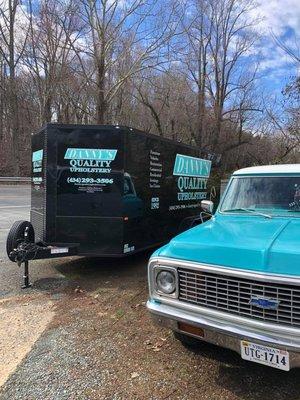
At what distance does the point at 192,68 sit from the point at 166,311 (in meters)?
38.1

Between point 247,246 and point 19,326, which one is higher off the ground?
point 247,246

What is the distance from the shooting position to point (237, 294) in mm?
3547

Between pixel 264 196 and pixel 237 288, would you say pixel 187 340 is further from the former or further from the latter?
pixel 264 196

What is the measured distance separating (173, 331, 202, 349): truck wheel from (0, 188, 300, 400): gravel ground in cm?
5

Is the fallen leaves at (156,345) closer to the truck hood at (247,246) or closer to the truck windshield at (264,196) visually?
the truck hood at (247,246)

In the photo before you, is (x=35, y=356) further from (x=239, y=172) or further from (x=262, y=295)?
(x=239, y=172)

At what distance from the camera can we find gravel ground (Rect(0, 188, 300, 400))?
3797mm

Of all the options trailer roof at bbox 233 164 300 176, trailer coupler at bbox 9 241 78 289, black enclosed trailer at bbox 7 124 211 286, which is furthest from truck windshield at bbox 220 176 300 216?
trailer coupler at bbox 9 241 78 289

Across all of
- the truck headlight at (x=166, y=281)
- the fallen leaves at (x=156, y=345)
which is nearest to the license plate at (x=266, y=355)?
the truck headlight at (x=166, y=281)

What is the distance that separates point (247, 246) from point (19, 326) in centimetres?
319

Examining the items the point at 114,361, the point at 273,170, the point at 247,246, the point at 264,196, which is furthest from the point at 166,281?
the point at 273,170

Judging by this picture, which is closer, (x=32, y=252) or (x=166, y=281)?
(x=166, y=281)

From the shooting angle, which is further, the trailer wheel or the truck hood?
the trailer wheel

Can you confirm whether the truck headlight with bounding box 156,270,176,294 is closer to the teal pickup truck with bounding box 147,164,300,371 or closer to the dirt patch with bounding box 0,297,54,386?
the teal pickup truck with bounding box 147,164,300,371
